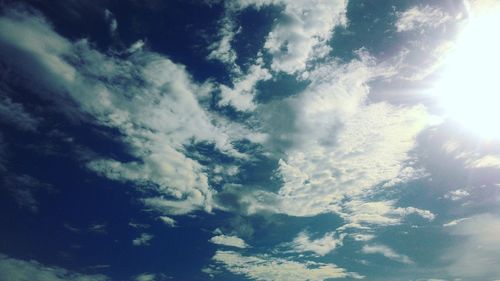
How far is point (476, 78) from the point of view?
29.4 feet

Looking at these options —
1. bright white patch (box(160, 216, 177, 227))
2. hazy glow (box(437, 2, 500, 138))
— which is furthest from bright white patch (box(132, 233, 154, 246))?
hazy glow (box(437, 2, 500, 138))

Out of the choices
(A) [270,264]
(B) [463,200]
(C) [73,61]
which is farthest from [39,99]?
(B) [463,200]

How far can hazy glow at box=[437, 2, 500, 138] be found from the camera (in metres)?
7.75

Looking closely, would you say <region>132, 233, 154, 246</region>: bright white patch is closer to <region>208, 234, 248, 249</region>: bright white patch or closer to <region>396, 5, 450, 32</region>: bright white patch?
<region>208, 234, 248, 249</region>: bright white patch

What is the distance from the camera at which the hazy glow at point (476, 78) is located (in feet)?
25.4

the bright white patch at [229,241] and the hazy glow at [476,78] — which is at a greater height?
the hazy glow at [476,78]

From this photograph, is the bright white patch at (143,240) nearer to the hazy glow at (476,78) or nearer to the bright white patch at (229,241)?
the bright white patch at (229,241)

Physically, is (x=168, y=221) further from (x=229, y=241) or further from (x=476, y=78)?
(x=476, y=78)

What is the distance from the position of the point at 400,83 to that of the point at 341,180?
4874 mm

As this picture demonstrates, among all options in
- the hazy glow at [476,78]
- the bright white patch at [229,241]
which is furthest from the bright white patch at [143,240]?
the hazy glow at [476,78]

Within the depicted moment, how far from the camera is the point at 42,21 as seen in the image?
746 centimetres

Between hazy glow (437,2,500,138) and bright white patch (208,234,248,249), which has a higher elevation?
hazy glow (437,2,500,138)

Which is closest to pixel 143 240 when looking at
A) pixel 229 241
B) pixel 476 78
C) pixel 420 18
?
pixel 229 241

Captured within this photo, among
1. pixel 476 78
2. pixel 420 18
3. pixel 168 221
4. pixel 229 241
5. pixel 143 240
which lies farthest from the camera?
pixel 229 241
